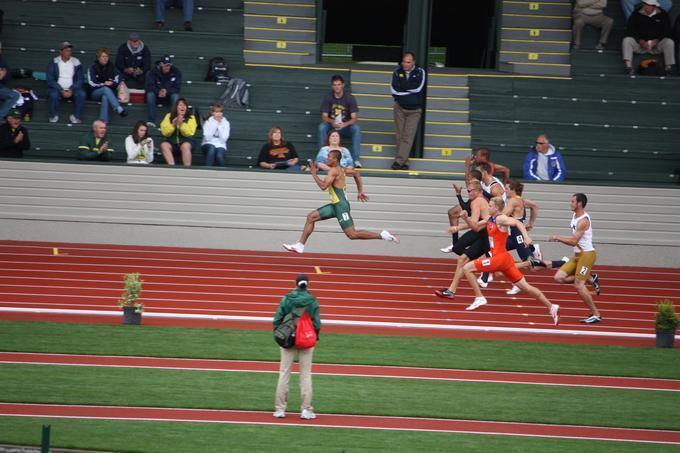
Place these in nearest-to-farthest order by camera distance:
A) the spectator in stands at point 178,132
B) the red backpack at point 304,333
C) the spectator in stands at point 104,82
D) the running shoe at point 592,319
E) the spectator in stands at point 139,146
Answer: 1. the red backpack at point 304,333
2. the running shoe at point 592,319
3. the spectator in stands at point 139,146
4. the spectator in stands at point 178,132
5. the spectator in stands at point 104,82

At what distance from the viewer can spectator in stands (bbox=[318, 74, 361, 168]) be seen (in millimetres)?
22656

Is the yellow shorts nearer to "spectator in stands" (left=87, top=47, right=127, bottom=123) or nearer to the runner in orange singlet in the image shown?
the runner in orange singlet

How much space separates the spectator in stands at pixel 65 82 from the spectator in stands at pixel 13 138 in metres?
1.29

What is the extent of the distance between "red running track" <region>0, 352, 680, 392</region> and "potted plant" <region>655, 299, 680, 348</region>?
1.69m

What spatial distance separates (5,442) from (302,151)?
45.3ft

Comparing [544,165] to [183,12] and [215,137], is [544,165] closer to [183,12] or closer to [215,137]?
[215,137]

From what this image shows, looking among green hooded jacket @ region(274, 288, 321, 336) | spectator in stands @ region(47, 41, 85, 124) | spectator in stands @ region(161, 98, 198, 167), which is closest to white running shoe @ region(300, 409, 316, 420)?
green hooded jacket @ region(274, 288, 321, 336)

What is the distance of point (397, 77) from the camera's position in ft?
73.4

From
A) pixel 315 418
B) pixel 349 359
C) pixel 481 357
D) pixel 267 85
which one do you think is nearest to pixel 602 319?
pixel 481 357

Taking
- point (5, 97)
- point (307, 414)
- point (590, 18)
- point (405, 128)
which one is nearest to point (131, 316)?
point (307, 414)

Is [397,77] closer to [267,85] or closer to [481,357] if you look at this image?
[267,85]

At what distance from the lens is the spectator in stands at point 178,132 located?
22141 millimetres

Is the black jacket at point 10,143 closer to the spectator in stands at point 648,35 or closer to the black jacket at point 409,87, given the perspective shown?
the black jacket at point 409,87

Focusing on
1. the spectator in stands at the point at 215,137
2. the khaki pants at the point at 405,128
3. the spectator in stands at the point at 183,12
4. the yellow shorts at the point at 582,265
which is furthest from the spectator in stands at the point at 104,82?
the yellow shorts at the point at 582,265
